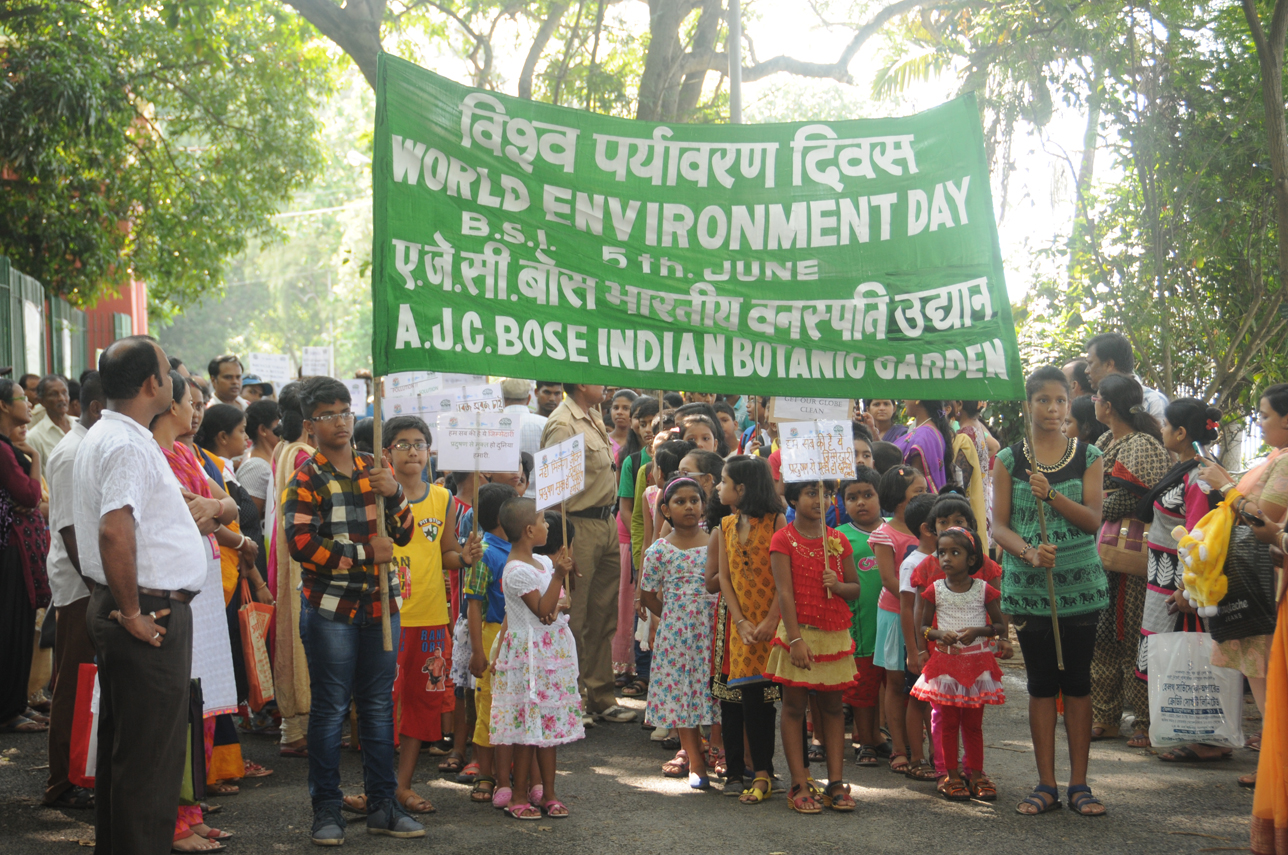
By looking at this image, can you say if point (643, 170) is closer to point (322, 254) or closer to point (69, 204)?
point (69, 204)

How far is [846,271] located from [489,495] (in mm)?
2082

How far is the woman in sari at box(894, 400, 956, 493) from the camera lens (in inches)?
297

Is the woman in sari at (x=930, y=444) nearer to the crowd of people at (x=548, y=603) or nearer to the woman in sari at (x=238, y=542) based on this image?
the crowd of people at (x=548, y=603)

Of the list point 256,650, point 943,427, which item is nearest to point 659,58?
point 943,427

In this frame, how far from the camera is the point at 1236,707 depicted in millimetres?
6094

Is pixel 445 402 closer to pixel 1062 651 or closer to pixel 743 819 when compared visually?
pixel 743 819

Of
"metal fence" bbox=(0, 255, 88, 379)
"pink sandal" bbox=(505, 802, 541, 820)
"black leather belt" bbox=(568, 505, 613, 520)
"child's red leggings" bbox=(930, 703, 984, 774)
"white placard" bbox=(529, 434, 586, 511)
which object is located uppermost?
"metal fence" bbox=(0, 255, 88, 379)

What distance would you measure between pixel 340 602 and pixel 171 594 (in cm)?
78

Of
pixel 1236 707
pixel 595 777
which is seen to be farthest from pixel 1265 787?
pixel 595 777

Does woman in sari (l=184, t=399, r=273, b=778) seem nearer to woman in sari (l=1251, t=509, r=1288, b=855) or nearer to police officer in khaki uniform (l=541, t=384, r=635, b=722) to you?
police officer in khaki uniform (l=541, t=384, r=635, b=722)

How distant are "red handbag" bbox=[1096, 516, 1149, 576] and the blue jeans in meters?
4.16

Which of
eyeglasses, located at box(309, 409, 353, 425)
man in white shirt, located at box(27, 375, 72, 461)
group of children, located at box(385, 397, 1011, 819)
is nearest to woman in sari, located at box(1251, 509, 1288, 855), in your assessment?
group of children, located at box(385, 397, 1011, 819)

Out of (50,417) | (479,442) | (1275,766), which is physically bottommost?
(1275,766)

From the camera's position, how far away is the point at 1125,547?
6.86 m
